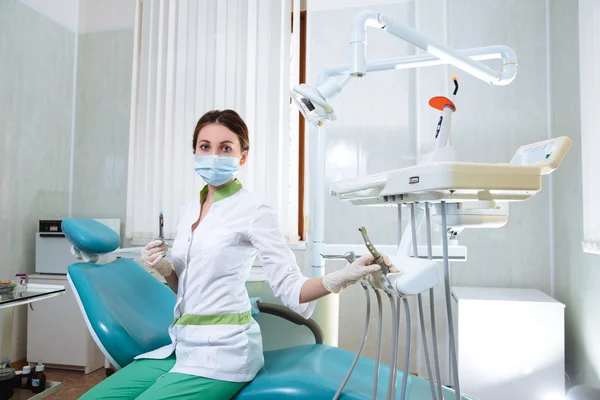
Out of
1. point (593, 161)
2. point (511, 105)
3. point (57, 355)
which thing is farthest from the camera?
point (57, 355)

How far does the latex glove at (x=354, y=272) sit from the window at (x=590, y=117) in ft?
4.48

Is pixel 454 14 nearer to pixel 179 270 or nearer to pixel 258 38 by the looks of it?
pixel 258 38

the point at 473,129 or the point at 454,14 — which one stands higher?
the point at 454,14

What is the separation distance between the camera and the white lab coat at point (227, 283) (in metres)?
1.18

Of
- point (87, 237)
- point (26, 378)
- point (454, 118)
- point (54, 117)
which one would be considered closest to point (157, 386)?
point (87, 237)

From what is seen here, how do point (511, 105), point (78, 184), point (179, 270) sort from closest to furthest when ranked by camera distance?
point (179, 270) < point (511, 105) < point (78, 184)

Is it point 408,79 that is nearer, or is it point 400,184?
point 400,184

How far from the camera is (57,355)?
2.81m

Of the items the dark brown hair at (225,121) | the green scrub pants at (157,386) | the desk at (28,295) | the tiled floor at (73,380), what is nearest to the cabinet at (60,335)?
the tiled floor at (73,380)

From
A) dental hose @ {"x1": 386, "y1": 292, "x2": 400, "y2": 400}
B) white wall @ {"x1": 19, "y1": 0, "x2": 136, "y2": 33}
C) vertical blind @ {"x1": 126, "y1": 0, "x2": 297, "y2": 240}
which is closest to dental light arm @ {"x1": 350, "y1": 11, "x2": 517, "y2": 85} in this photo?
dental hose @ {"x1": 386, "y1": 292, "x2": 400, "y2": 400}

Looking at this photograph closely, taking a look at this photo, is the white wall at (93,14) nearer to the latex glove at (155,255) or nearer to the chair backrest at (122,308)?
the chair backrest at (122,308)

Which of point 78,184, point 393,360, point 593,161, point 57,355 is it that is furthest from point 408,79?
point 57,355

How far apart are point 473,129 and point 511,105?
0.26 m

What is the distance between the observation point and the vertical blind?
116 inches
